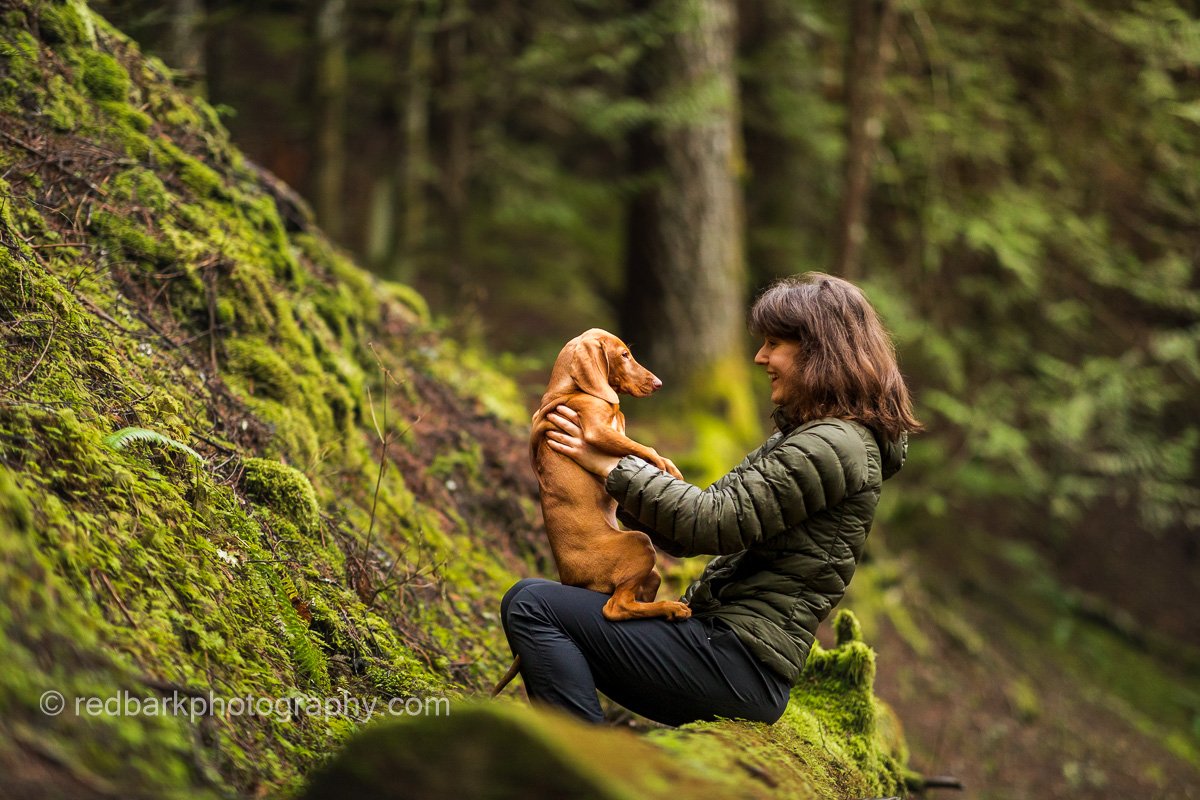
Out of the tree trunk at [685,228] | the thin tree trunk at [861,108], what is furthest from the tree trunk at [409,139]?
the thin tree trunk at [861,108]

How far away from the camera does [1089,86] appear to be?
10734 mm

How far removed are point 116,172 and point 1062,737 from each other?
346 inches

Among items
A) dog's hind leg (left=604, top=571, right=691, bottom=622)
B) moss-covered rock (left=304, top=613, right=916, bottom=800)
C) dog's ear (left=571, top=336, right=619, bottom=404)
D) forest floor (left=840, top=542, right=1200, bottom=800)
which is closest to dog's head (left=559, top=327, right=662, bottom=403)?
dog's ear (left=571, top=336, right=619, bottom=404)

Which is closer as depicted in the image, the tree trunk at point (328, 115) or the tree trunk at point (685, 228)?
the tree trunk at point (685, 228)

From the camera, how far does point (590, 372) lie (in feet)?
11.8

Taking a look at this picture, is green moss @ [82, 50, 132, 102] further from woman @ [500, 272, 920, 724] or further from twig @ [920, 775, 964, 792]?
twig @ [920, 775, 964, 792]

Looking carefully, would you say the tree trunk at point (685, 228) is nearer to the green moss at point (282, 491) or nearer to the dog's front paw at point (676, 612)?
the green moss at point (282, 491)

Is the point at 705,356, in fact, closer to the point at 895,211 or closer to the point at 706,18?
the point at 706,18

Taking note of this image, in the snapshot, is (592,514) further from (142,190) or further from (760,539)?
(142,190)

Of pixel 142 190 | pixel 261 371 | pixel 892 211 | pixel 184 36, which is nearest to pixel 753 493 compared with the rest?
pixel 261 371

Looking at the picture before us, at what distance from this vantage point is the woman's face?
11.5ft

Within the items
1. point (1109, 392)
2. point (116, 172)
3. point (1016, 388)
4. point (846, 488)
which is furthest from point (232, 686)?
point (1016, 388)

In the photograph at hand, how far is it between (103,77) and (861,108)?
7.19 metres

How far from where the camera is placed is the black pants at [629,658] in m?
3.29
